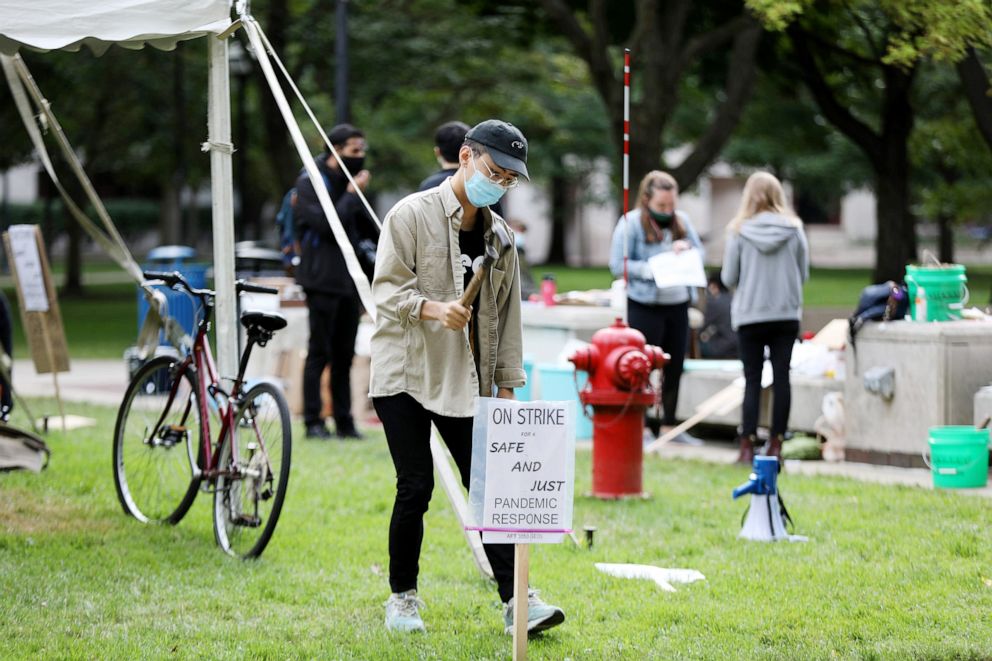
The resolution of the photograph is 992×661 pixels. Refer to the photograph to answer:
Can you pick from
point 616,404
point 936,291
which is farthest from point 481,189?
point 936,291

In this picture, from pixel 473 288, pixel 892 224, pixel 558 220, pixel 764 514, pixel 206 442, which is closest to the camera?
pixel 473 288

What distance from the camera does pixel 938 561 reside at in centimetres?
686

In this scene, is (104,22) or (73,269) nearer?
(104,22)

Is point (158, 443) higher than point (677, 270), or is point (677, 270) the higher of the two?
point (677, 270)

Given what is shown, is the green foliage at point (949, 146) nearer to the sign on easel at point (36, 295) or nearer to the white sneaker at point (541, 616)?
the sign on easel at point (36, 295)

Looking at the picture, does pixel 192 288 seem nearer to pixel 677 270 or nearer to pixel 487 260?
pixel 487 260

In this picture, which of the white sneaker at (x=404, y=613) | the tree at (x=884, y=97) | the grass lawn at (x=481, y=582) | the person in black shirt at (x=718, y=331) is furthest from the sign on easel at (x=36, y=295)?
the tree at (x=884, y=97)

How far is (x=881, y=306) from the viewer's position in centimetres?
1020

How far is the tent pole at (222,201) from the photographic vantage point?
283 inches

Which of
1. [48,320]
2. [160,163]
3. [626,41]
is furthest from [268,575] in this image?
[160,163]

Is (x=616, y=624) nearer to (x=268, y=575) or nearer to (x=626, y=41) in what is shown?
(x=268, y=575)

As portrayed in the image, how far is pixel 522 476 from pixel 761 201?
511 centimetres

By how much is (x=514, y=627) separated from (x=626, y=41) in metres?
17.8

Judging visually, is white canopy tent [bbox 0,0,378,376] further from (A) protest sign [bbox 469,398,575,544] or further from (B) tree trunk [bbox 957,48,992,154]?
(B) tree trunk [bbox 957,48,992,154]
